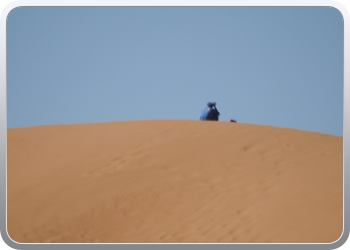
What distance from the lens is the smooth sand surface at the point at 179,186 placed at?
675 cm

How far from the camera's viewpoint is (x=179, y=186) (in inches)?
333

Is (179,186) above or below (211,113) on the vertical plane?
below

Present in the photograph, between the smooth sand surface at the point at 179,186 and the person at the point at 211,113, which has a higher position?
the person at the point at 211,113

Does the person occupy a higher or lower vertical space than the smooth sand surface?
higher

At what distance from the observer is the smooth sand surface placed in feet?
22.1

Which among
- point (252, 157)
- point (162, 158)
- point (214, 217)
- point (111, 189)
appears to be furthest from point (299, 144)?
point (111, 189)

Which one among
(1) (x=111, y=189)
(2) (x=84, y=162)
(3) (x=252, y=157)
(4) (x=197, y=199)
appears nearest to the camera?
(4) (x=197, y=199)

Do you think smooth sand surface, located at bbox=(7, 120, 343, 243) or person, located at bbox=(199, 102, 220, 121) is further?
person, located at bbox=(199, 102, 220, 121)

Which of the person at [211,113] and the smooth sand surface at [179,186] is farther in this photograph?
the person at [211,113]

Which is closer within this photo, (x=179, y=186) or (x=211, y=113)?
(x=179, y=186)

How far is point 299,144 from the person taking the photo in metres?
10.3

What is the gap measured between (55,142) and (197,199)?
17.9 ft

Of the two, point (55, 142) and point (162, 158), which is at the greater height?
point (55, 142)
